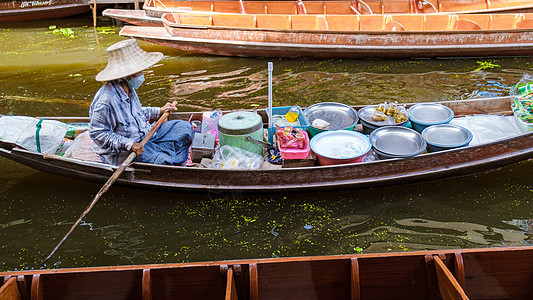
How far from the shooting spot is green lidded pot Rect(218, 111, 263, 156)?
200 inches

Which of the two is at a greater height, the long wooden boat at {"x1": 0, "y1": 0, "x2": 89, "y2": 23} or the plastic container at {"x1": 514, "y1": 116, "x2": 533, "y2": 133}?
the long wooden boat at {"x1": 0, "y1": 0, "x2": 89, "y2": 23}

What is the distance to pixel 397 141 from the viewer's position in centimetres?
523

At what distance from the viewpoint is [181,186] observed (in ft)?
16.3

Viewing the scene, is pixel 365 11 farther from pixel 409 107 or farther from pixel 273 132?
pixel 273 132

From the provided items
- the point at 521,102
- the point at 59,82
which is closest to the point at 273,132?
the point at 521,102

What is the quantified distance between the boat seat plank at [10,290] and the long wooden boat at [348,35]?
7.24 m

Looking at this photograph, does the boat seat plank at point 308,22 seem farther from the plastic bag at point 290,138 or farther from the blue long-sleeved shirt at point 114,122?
the blue long-sleeved shirt at point 114,122

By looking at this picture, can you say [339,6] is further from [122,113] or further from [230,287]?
[230,287]

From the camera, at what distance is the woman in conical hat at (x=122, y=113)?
14.7 ft

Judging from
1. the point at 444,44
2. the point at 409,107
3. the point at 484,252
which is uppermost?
the point at 444,44

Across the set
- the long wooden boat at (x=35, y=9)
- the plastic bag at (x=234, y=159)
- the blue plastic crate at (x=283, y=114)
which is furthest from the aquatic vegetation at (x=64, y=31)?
the plastic bag at (x=234, y=159)

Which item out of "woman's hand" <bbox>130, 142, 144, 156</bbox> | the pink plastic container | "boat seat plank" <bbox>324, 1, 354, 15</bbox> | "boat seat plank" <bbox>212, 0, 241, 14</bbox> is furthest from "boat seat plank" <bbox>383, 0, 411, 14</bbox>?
"woman's hand" <bbox>130, 142, 144, 156</bbox>

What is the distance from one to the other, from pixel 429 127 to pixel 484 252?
2.47m

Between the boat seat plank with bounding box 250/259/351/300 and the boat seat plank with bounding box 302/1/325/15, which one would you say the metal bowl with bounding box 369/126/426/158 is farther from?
the boat seat plank with bounding box 302/1/325/15
